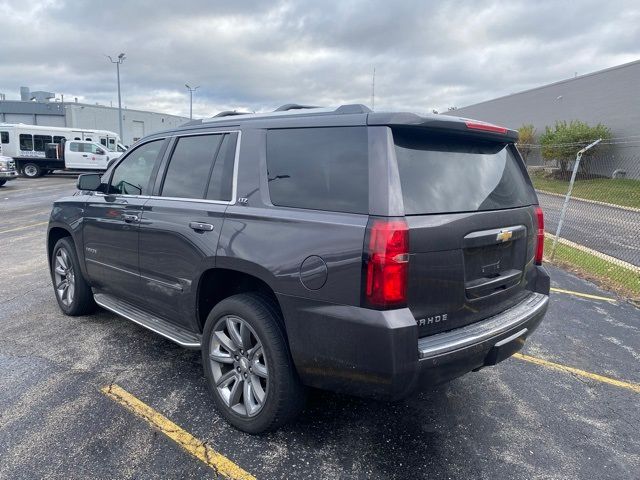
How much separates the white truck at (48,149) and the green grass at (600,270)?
2330cm

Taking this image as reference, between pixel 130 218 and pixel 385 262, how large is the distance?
7.94 ft

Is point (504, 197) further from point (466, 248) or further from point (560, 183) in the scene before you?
point (560, 183)

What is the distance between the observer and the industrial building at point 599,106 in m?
20.2

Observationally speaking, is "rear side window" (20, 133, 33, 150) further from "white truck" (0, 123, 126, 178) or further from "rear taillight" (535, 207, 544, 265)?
"rear taillight" (535, 207, 544, 265)

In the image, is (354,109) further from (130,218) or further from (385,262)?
(130,218)

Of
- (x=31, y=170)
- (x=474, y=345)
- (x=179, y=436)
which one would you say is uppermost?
(x=31, y=170)

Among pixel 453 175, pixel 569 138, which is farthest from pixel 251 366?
pixel 569 138

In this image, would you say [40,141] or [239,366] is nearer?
[239,366]

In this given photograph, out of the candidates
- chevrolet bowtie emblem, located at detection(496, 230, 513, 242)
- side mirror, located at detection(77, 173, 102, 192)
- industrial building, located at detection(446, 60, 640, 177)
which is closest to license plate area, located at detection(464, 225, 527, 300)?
chevrolet bowtie emblem, located at detection(496, 230, 513, 242)

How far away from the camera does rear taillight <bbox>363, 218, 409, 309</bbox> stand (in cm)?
223

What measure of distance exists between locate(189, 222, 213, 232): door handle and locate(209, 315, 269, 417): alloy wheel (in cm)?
59

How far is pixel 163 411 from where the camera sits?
121 inches

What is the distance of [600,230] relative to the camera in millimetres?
10570

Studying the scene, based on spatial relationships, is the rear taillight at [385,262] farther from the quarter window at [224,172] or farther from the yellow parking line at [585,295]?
the yellow parking line at [585,295]
